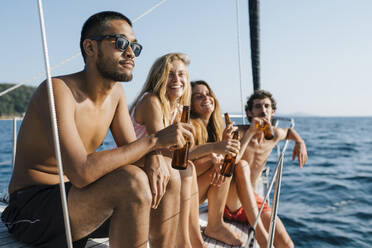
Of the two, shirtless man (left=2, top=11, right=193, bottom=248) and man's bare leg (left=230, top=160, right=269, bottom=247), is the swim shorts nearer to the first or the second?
man's bare leg (left=230, top=160, right=269, bottom=247)

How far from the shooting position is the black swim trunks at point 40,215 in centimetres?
147

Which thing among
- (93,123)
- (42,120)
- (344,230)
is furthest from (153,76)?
(344,230)

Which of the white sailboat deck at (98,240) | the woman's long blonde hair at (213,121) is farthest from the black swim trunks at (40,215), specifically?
the woman's long blonde hair at (213,121)

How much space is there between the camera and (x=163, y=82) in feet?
8.47

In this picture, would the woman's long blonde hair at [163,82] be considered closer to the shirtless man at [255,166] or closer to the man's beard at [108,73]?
the shirtless man at [255,166]

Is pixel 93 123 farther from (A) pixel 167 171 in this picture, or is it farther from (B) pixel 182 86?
(B) pixel 182 86

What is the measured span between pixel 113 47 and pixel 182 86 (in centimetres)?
115

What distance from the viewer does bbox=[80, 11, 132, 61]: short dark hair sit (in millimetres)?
1615

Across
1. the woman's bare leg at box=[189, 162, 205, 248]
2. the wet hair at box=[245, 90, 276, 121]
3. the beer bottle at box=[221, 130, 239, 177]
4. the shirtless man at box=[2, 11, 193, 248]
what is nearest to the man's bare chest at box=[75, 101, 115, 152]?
the shirtless man at box=[2, 11, 193, 248]

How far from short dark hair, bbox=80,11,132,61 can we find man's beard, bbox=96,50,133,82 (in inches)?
3.9

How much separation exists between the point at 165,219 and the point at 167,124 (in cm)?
91

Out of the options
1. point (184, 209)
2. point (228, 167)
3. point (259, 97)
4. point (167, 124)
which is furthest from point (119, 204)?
point (259, 97)

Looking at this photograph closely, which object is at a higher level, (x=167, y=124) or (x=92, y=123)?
(x=92, y=123)

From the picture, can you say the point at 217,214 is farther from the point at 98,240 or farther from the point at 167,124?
the point at 98,240
